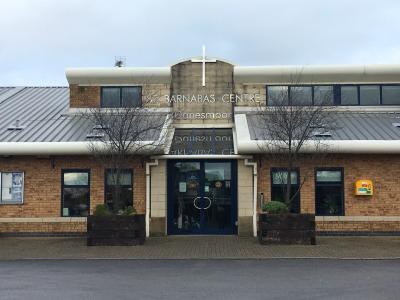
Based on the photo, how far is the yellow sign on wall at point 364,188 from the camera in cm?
1820

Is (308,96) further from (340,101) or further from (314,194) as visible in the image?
(314,194)

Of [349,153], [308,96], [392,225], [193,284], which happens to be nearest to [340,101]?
[308,96]

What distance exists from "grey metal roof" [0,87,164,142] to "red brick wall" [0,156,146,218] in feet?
2.33

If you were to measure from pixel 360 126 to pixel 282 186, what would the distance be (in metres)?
3.60

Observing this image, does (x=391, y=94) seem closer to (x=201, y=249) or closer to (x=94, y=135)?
(x=201, y=249)

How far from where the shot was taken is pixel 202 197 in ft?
61.5

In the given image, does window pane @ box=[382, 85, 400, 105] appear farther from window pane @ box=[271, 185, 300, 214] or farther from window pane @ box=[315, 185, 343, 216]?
window pane @ box=[271, 185, 300, 214]

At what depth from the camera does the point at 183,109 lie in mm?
21016

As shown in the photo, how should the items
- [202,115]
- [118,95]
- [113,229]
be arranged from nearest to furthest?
1. [113,229]
2. [202,115]
3. [118,95]

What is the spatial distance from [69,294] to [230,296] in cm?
266

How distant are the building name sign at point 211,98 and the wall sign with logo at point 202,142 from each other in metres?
1.17

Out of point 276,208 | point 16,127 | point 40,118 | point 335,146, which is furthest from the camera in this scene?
point 40,118

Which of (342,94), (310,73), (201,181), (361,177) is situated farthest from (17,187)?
(342,94)

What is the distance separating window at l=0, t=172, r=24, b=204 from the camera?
18.7 meters
